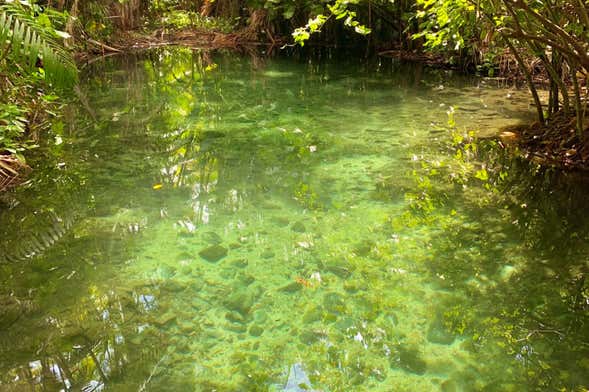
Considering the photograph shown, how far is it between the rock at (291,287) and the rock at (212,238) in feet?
2.51

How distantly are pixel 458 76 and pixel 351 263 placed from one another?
841 centimetres

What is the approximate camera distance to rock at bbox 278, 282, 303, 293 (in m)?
3.15

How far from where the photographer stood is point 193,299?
3.05 meters

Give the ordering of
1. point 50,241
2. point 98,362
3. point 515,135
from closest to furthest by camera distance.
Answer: point 98,362, point 50,241, point 515,135

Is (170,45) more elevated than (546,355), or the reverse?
(170,45)

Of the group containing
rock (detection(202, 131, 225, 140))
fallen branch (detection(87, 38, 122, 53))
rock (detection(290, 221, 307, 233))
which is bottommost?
rock (detection(290, 221, 307, 233))

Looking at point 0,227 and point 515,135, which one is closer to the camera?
point 0,227

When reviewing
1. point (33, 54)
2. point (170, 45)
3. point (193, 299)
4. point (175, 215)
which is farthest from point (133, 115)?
point (170, 45)

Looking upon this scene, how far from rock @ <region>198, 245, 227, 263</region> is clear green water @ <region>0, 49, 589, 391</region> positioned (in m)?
0.02

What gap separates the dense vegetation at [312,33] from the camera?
408 centimetres

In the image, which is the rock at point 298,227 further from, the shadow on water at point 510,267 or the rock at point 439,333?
the rock at point 439,333

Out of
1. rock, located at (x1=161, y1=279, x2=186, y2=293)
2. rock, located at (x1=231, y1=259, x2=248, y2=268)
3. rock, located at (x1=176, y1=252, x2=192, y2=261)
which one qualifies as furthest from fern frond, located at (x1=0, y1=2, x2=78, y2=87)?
rock, located at (x1=231, y1=259, x2=248, y2=268)

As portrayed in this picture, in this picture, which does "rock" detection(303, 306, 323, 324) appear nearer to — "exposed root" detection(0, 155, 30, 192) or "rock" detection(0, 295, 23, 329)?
"rock" detection(0, 295, 23, 329)

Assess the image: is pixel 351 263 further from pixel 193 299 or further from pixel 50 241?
pixel 50 241
